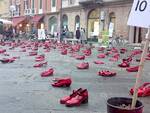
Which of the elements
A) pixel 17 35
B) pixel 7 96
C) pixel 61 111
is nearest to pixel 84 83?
pixel 7 96

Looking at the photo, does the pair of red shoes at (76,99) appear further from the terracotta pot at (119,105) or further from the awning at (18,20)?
the awning at (18,20)

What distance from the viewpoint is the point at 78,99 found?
5.95 meters

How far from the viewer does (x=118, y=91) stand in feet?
23.9

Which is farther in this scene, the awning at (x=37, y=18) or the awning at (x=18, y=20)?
the awning at (x=18, y=20)

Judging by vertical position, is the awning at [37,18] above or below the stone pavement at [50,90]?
above

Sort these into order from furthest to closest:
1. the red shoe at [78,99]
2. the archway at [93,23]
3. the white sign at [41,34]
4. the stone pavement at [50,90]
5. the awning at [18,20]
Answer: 1. the awning at [18,20]
2. the archway at [93,23]
3. the white sign at [41,34]
4. the red shoe at [78,99]
5. the stone pavement at [50,90]

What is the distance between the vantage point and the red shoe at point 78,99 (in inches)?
230

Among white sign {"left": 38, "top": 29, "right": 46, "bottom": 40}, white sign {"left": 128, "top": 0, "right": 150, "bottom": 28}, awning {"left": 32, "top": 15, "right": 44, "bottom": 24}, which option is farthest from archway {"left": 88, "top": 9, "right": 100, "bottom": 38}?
white sign {"left": 128, "top": 0, "right": 150, "bottom": 28}

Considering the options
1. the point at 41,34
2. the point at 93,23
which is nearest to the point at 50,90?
the point at 41,34

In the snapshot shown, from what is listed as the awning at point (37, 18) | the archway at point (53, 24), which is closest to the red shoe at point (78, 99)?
the archway at point (53, 24)

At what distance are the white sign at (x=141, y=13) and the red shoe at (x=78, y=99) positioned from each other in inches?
75.8

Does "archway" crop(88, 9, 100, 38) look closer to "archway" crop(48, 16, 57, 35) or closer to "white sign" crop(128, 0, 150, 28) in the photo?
"archway" crop(48, 16, 57, 35)

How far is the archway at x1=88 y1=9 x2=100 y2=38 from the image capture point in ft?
127

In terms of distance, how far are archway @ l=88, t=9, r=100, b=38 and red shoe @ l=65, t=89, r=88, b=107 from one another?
3266cm
